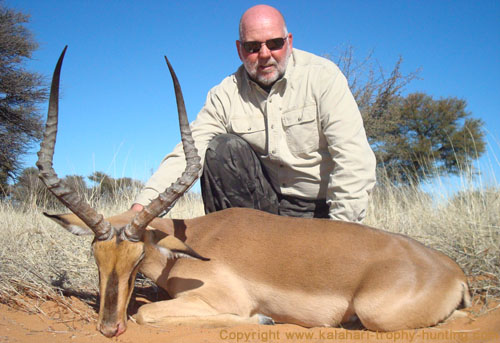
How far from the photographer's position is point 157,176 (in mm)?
4590

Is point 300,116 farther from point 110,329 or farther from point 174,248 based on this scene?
point 110,329

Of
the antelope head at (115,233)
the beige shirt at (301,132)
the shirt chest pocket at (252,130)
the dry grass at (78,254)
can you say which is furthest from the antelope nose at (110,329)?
the shirt chest pocket at (252,130)

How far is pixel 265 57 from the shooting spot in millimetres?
5137

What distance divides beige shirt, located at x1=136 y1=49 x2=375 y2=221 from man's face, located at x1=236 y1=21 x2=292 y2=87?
0.35 ft

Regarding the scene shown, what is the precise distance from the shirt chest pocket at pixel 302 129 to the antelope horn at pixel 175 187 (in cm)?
181

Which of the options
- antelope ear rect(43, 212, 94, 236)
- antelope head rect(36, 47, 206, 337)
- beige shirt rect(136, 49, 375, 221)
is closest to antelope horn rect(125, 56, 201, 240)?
antelope head rect(36, 47, 206, 337)

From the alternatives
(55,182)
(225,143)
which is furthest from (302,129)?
(55,182)

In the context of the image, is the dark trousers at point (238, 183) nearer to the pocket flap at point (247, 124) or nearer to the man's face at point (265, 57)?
the pocket flap at point (247, 124)

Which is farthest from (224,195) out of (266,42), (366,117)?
(366,117)

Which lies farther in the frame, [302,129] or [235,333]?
[302,129]

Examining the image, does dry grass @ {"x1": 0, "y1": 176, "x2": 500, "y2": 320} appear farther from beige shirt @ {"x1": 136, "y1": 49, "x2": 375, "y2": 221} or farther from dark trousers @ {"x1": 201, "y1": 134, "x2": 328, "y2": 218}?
dark trousers @ {"x1": 201, "y1": 134, "x2": 328, "y2": 218}

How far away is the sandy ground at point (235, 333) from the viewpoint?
10.2ft

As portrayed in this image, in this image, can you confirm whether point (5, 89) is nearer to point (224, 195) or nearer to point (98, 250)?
point (224, 195)

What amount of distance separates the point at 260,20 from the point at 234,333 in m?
3.48
